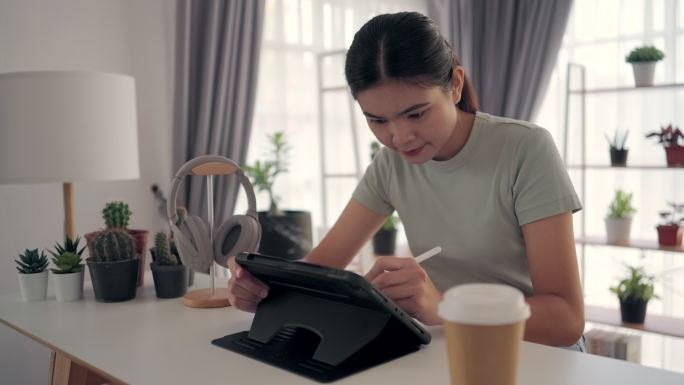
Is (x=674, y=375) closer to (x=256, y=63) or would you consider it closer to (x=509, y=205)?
(x=509, y=205)

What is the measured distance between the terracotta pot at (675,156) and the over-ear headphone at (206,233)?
2.29 m

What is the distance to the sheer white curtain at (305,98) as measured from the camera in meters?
3.44

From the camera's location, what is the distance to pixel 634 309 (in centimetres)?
295

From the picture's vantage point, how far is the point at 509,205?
1307mm

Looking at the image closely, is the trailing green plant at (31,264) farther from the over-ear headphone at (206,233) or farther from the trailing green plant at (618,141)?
the trailing green plant at (618,141)

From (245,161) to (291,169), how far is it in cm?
45

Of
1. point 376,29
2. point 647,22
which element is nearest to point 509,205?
point 376,29

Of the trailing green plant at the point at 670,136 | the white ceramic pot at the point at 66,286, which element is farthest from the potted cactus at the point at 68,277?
the trailing green plant at the point at 670,136

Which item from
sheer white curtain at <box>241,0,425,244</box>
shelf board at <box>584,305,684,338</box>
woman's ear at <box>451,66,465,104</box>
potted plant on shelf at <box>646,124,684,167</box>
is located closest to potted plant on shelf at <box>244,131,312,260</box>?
sheer white curtain at <box>241,0,425,244</box>

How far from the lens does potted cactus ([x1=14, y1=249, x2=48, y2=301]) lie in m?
1.49

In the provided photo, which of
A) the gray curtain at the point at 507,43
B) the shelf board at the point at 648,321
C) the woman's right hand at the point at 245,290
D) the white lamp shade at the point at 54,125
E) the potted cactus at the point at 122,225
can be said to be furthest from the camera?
the gray curtain at the point at 507,43

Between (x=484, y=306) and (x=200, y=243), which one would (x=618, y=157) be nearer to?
(x=200, y=243)

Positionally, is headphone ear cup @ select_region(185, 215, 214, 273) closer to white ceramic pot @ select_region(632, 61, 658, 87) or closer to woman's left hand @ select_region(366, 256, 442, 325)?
woman's left hand @ select_region(366, 256, 442, 325)

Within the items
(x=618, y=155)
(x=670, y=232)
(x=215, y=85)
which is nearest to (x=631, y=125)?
(x=618, y=155)
